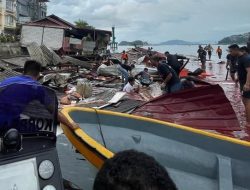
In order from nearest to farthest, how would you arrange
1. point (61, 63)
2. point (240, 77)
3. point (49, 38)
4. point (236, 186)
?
1. point (236, 186)
2. point (240, 77)
3. point (61, 63)
4. point (49, 38)

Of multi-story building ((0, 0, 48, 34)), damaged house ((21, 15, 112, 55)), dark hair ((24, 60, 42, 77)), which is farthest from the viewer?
multi-story building ((0, 0, 48, 34))

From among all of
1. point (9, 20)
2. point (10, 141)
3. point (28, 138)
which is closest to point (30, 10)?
point (9, 20)

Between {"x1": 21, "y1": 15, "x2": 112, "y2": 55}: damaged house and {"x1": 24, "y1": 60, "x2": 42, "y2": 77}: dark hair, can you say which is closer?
{"x1": 24, "y1": 60, "x2": 42, "y2": 77}: dark hair

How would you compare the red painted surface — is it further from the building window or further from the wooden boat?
the building window

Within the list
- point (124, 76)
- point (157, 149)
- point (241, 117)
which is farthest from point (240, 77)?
point (124, 76)

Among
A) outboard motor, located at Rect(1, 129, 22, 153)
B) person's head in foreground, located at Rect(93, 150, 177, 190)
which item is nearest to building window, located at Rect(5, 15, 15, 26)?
outboard motor, located at Rect(1, 129, 22, 153)

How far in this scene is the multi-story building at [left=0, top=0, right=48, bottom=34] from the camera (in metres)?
64.4

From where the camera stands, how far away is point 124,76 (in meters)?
17.4

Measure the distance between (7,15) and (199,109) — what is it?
6404 cm

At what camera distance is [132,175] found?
4.17ft

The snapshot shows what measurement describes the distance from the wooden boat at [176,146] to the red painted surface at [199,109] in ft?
3.62

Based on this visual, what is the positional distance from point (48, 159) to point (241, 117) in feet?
27.3

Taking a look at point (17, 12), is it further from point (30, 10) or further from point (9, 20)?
point (30, 10)

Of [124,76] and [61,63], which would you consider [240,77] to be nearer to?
[124,76]
